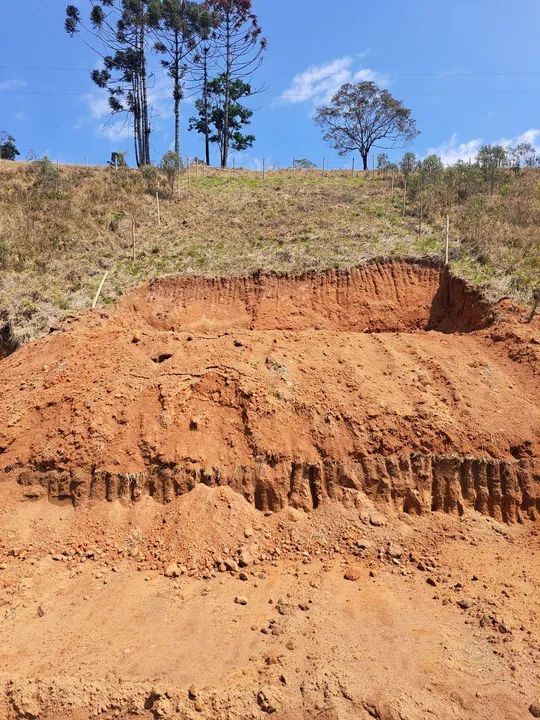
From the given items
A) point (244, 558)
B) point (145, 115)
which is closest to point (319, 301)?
point (244, 558)

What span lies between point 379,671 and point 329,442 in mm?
3339

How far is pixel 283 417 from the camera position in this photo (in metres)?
8.04

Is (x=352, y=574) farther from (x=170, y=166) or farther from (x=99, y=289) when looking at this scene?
(x=170, y=166)

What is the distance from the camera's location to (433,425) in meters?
7.94

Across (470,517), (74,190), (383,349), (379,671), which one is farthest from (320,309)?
(74,190)

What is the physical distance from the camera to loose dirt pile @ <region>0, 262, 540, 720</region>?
4.86 meters

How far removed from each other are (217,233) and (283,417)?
10108 millimetres

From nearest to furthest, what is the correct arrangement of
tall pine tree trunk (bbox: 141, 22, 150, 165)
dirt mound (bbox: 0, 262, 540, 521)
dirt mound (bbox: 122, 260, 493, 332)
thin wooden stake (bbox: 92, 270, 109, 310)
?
dirt mound (bbox: 0, 262, 540, 521), dirt mound (bbox: 122, 260, 493, 332), thin wooden stake (bbox: 92, 270, 109, 310), tall pine tree trunk (bbox: 141, 22, 150, 165)

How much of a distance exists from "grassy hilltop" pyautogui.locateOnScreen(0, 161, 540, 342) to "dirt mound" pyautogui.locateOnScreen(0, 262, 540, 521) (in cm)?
285

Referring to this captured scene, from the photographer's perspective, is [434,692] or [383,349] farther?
[383,349]

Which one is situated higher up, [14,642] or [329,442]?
[329,442]

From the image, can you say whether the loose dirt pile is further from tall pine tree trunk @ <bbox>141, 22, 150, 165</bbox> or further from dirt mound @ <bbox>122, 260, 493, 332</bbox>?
tall pine tree trunk @ <bbox>141, 22, 150, 165</bbox>

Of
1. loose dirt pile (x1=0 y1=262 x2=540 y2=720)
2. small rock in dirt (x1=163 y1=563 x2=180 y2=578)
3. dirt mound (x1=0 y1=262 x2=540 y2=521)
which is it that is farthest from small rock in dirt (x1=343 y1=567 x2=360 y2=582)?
small rock in dirt (x1=163 y1=563 x2=180 y2=578)

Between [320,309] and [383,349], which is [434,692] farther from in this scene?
[320,309]
